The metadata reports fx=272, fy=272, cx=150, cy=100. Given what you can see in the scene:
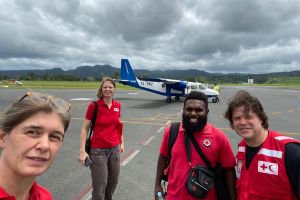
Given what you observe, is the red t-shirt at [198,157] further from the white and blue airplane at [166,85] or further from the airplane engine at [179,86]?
the airplane engine at [179,86]

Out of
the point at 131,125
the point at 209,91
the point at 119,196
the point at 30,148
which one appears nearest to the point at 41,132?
the point at 30,148

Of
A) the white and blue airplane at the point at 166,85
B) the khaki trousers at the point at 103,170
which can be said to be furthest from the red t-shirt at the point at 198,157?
the white and blue airplane at the point at 166,85

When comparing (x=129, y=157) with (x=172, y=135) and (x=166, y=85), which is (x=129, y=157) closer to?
(x=172, y=135)

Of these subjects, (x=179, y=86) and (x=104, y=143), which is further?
(x=179, y=86)

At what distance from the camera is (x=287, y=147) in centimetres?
207

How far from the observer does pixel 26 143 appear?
4.41ft

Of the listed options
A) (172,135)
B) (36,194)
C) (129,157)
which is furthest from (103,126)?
(129,157)

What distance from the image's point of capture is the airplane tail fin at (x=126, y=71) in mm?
29562

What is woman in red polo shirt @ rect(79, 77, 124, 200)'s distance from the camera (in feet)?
12.6

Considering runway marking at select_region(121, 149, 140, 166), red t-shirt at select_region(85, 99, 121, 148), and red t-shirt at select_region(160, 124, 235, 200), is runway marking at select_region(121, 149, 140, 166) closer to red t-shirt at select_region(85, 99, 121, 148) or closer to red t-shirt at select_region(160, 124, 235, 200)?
red t-shirt at select_region(85, 99, 121, 148)

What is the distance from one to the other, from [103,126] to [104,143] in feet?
0.82

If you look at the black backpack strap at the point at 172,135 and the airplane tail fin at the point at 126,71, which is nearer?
the black backpack strap at the point at 172,135

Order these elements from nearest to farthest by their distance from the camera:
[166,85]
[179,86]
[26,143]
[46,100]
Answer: [26,143] → [46,100] → [179,86] → [166,85]

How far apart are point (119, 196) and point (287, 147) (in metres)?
3.16
